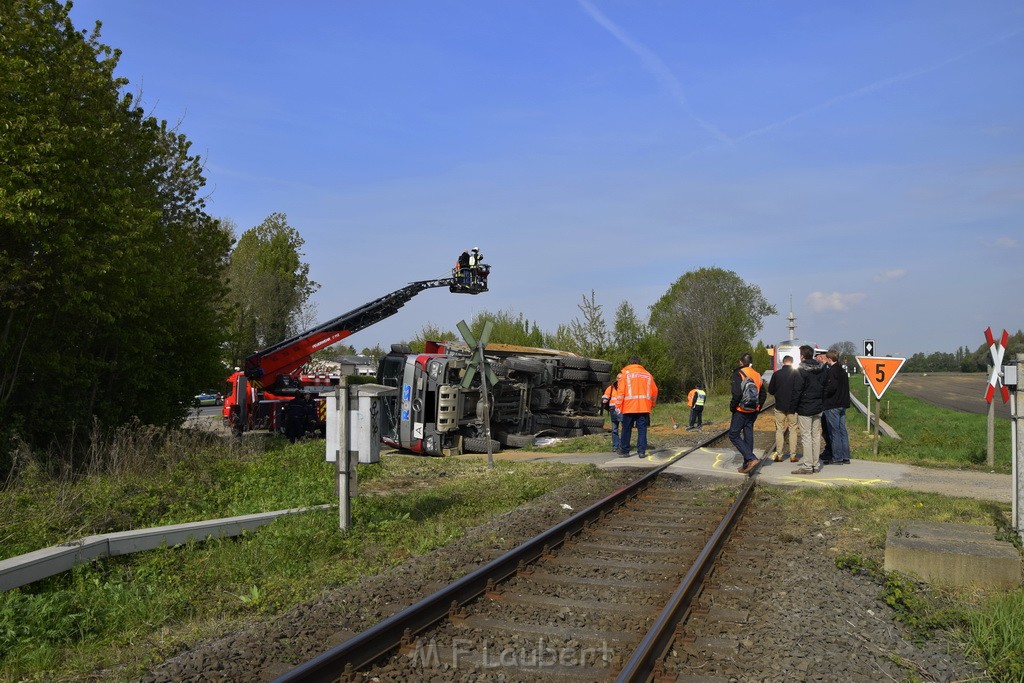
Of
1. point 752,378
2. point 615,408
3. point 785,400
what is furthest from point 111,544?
point 615,408

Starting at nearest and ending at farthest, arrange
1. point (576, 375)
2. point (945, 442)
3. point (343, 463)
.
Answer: point (343, 463)
point (945, 442)
point (576, 375)

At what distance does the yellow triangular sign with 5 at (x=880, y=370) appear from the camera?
589 inches

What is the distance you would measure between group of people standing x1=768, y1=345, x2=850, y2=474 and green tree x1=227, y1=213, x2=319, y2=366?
31.6 meters

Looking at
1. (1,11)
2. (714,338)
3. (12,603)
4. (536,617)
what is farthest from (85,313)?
(714,338)

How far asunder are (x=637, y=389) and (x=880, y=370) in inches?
178

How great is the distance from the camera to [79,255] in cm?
1188

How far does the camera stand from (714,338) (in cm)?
5466

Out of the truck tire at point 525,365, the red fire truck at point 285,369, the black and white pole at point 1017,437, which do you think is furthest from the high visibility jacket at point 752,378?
the red fire truck at point 285,369

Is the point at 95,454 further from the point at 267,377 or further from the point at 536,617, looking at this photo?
the point at 267,377

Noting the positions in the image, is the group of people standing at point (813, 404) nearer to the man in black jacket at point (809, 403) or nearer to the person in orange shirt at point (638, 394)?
the man in black jacket at point (809, 403)

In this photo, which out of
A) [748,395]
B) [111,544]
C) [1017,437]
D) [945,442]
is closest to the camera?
[111,544]

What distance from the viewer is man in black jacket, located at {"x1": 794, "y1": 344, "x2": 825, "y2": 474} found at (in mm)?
12641

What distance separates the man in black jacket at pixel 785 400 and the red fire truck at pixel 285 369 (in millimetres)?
9719

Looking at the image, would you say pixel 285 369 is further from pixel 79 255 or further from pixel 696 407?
pixel 696 407
